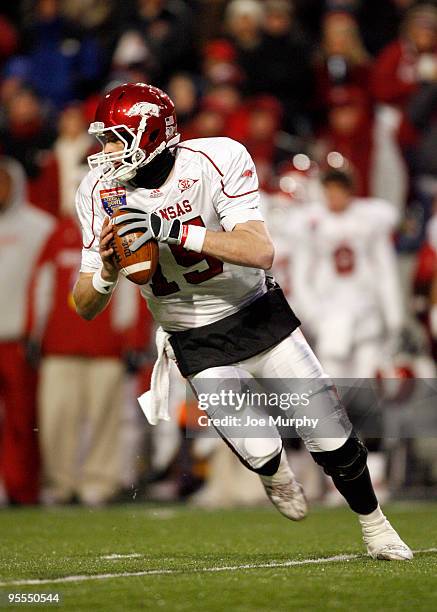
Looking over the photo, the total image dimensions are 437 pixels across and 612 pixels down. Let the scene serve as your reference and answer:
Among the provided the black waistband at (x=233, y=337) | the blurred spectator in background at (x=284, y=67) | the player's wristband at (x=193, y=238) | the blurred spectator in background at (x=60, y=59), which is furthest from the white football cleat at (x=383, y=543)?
the blurred spectator in background at (x=60, y=59)

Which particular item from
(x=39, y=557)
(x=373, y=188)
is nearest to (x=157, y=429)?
(x=373, y=188)

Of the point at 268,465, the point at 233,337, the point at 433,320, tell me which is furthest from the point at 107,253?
the point at 433,320

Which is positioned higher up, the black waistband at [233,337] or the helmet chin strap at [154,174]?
the helmet chin strap at [154,174]

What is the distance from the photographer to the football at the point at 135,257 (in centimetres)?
483

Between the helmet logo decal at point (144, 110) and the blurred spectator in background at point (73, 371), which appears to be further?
the blurred spectator in background at point (73, 371)

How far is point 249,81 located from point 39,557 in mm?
6296

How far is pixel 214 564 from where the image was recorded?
202 inches

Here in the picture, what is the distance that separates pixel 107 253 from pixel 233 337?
25.9 inches

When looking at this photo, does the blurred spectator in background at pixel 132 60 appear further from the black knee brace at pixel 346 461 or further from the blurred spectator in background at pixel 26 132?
the black knee brace at pixel 346 461

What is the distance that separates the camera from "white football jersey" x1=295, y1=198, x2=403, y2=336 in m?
8.89

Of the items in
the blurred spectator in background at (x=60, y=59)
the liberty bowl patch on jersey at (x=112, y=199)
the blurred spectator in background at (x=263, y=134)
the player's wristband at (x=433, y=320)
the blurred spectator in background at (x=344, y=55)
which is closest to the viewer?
the liberty bowl patch on jersey at (x=112, y=199)

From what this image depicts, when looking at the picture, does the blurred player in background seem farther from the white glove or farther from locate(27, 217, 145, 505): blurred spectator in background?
the white glove

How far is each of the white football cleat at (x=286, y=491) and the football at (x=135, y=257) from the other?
985 millimetres

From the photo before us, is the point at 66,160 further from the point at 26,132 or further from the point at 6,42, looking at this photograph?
the point at 6,42
